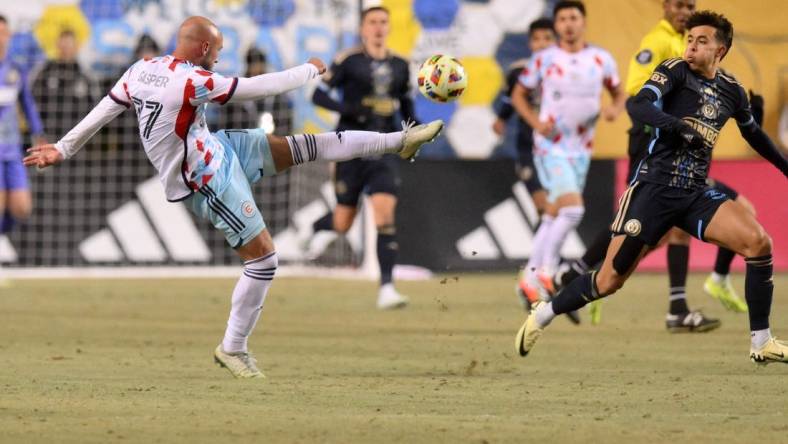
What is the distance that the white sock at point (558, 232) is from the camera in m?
13.3

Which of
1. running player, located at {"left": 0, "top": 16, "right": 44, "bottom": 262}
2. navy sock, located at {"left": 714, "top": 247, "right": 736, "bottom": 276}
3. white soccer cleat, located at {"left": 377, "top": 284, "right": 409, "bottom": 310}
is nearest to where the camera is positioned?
navy sock, located at {"left": 714, "top": 247, "right": 736, "bottom": 276}

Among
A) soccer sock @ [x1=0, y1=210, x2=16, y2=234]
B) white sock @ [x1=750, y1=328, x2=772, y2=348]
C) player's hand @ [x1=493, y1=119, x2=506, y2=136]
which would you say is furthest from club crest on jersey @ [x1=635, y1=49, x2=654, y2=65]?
soccer sock @ [x1=0, y1=210, x2=16, y2=234]

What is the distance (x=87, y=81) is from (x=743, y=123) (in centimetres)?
1111

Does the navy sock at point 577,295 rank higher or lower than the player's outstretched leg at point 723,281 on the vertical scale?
higher

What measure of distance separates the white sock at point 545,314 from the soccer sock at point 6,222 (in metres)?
8.11

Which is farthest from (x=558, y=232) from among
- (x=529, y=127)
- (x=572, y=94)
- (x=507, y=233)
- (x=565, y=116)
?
(x=507, y=233)

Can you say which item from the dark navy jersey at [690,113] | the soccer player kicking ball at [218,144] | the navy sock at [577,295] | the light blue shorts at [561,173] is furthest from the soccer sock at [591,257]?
the soccer player kicking ball at [218,144]

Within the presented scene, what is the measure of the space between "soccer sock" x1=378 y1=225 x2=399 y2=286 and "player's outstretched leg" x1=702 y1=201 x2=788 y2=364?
18.1ft

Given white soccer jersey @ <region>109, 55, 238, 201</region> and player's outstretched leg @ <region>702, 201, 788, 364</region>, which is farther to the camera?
player's outstretched leg @ <region>702, 201, 788, 364</region>

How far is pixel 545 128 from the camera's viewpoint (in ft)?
44.3

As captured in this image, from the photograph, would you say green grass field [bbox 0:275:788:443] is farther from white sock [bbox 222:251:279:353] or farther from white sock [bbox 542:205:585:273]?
white sock [bbox 542:205:585:273]

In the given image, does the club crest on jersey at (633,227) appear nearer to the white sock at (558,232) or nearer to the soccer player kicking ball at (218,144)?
the soccer player kicking ball at (218,144)

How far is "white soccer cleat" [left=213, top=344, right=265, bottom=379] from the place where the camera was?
28.3ft

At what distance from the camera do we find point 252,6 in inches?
741
